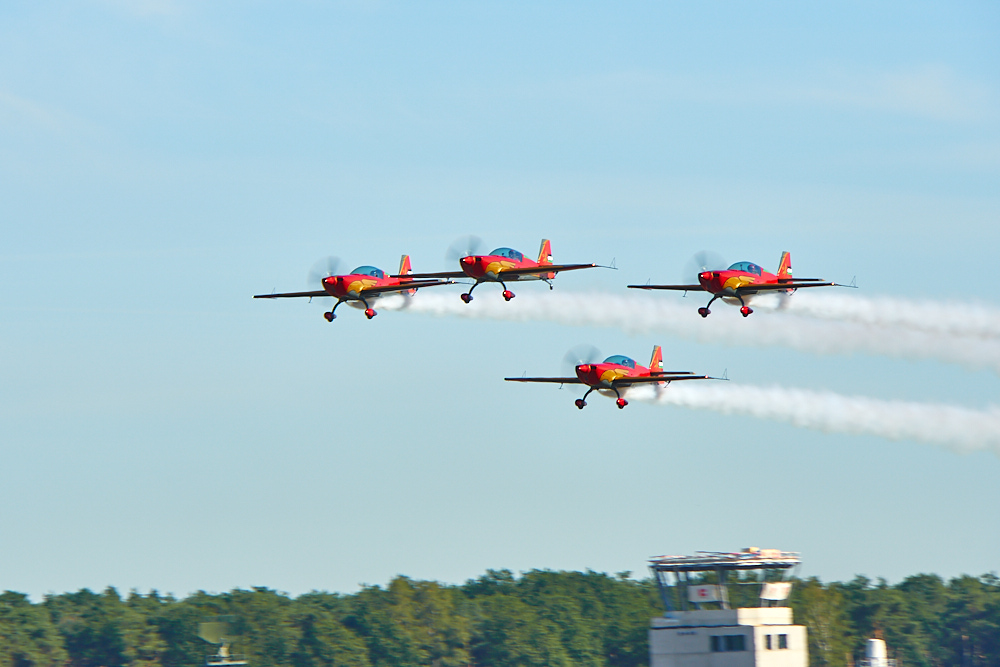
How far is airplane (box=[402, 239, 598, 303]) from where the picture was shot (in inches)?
3265

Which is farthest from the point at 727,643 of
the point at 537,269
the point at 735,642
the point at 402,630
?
the point at 402,630

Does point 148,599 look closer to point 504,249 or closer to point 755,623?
point 755,623

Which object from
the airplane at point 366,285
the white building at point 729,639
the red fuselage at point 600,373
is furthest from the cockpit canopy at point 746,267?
the white building at point 729,639

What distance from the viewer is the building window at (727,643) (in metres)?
104

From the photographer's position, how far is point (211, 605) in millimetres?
183750

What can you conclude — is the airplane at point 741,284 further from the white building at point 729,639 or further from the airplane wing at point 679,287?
the white building at point 729,639

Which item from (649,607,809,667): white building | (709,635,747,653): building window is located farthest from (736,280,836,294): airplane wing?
(709,635,747,653): building window

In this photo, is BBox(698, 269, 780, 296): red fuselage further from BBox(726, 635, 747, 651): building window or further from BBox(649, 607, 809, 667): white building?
BBox(726, 635, 747, 651): building window

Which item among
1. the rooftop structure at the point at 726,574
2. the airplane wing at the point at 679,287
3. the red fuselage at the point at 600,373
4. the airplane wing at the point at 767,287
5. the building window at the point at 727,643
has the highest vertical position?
the airplane wing at the point at 679,287

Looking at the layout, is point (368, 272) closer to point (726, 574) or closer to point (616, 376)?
A: point (616, 376)

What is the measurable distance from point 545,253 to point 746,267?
12.3m

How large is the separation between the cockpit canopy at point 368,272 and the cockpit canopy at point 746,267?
20.6 metres

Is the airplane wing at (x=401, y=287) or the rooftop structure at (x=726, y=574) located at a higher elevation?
the airplane wing at (x=401, y=287)

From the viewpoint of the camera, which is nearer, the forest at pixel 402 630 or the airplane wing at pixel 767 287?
the airplane wing at pixel 767 287
